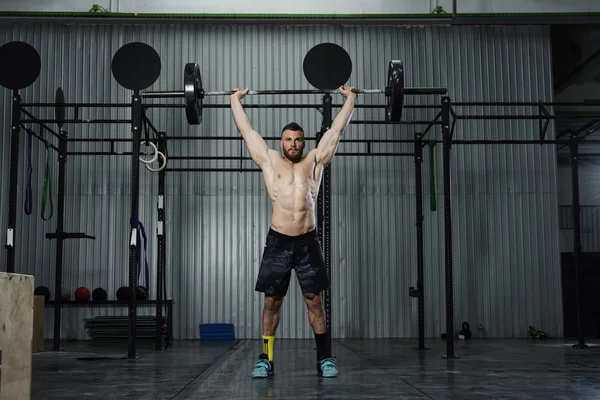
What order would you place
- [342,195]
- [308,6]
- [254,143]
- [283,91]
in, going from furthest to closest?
[342,195], [308,6], [283,91], [254,143]

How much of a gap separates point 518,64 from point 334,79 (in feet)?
13.7

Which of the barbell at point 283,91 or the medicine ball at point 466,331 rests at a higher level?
the barbell at point 283,91

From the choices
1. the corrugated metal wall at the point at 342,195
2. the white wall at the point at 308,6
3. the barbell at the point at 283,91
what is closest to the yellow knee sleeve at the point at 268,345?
the barbell at the point at 283,91

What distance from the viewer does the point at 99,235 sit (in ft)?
26.2

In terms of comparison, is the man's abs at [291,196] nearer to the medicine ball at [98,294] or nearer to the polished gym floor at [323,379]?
the polished gym floor at [323,379]

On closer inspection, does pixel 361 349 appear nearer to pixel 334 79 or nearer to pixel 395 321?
pixel 395 321

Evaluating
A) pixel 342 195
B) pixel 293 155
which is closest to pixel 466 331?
pixel 342 195

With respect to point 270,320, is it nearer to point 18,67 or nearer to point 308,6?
point 18,67

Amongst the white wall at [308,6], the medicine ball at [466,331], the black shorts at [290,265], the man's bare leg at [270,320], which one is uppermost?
the white wall at [308,6]

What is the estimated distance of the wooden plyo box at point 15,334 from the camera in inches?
73.0

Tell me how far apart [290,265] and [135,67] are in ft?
7.95

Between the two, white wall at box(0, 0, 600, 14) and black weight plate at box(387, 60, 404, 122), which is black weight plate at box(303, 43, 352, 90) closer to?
black weight plate at box(387, 60, 404, 122)

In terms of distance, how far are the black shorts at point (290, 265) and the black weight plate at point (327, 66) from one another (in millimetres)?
1652

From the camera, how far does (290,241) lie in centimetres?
387
